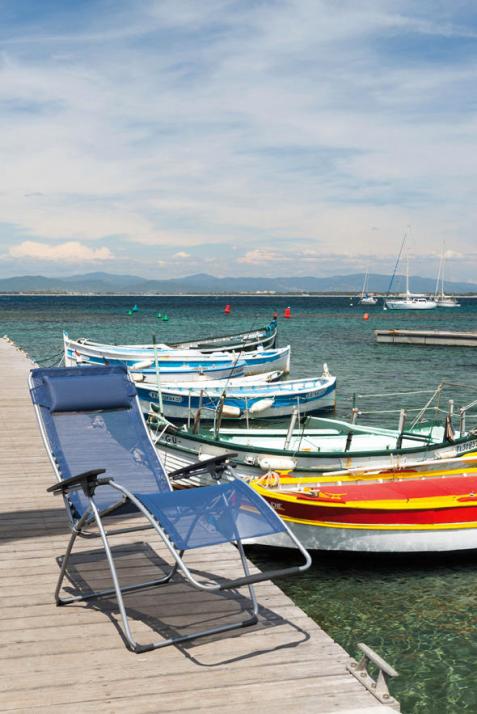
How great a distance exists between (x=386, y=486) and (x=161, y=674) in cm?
610

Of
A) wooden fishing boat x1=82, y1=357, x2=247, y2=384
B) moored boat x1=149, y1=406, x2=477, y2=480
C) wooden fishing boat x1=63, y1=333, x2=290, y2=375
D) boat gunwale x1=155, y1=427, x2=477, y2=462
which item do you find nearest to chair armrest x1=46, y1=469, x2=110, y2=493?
moored boat x1=149, y1=406, x2=477, y2=480

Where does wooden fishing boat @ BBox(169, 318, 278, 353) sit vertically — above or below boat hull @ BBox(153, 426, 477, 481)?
above

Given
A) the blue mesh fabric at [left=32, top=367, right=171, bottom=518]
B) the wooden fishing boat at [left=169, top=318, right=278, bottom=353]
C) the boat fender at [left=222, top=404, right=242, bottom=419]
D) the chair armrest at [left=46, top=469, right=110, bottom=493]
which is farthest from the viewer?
the wooden fishing boat at [left=169, top=318, right=278, bottom=353]

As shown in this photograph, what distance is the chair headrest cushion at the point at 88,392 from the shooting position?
552 centimetres

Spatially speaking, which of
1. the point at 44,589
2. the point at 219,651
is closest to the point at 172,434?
the point at 44,589

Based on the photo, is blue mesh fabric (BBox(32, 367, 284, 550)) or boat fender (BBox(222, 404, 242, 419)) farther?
boat fender (BBox(222, 404, 242, 419))

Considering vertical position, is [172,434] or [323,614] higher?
[172,434]

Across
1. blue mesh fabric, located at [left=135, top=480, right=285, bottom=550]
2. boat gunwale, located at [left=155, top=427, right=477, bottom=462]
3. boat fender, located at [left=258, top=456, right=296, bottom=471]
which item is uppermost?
blue mesh fabric, located at [left=135, top=480, right=285, bottom=550]

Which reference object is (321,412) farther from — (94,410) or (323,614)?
(94,410)

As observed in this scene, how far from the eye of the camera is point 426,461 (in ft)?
35.0

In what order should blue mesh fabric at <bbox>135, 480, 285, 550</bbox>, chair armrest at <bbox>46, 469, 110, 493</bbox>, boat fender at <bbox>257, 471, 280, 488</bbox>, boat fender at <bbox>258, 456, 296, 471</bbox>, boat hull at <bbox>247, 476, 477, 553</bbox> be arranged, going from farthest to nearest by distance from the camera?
boat fender at <bbox>258, 456, 296, 471</bbox>
boat fender at <bbox>257, 471, 280, 488</bbox>
boat hull at <bbox>247, 476, 477, 553</bbox>
chair armrest at <bbox>46, 469, 110, 493</bbox>
blue mesh fabric at <bbox>135, 480, 285, 550</bbox>

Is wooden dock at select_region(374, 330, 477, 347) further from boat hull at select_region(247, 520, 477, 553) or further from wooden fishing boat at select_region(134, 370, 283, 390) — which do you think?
boat hull at select_region(247, 520, 477, 553)

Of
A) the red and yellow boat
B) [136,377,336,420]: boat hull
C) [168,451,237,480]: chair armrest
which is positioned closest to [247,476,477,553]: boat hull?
the red and yellow boat

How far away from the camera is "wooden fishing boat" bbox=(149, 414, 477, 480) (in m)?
10.7
